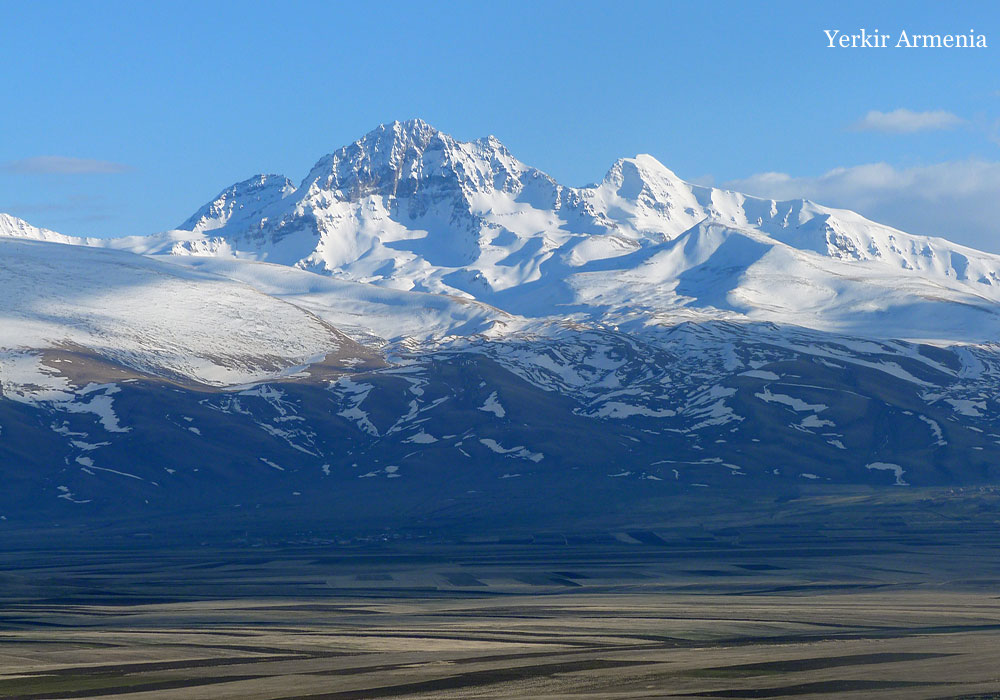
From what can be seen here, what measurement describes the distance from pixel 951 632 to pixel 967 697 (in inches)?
1683

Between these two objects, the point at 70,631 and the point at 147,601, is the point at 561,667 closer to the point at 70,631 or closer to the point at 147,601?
the point at 70,631

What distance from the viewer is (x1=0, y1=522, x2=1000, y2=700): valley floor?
93.9 m

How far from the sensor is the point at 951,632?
125 meters

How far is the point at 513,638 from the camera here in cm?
12406

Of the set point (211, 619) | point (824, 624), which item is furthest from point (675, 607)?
point (211, 619)

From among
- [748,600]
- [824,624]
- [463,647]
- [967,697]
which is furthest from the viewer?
[748,600]

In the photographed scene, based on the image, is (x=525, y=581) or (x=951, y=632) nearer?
(x=951, y=632)

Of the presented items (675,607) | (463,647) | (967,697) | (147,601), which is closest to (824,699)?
(967,697)

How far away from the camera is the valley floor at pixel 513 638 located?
93875mm

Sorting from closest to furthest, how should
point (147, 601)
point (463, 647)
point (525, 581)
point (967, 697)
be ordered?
point (967, 697), point (463, 647), point (147, 601), point (525, 581)

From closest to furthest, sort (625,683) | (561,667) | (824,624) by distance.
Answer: (625,683)
(561,667)
(824,624)

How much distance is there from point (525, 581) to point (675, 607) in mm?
45007

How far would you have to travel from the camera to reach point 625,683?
3684 inches

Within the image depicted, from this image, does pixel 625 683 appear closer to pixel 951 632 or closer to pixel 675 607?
pixel 951 632
